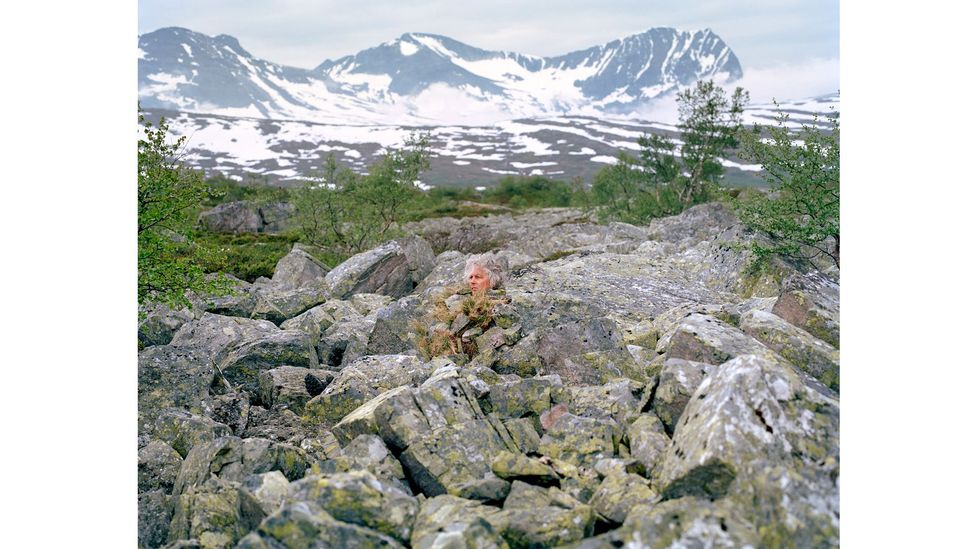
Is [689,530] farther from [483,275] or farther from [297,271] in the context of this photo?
[297,271]

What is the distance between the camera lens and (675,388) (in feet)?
27.0

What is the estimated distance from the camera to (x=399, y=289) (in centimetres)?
2425

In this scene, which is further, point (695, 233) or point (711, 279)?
point (695, 233)

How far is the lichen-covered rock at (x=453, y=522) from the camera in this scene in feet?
19.9

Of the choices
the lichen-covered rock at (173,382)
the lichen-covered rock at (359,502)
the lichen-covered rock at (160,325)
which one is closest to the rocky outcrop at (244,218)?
the lichen-covered rock at (160,325)

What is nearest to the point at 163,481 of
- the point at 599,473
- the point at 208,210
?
the point at 599,473

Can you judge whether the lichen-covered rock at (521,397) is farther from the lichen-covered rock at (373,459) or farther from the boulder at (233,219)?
the boulder at (233,219)

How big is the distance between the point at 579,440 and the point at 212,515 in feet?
13.1

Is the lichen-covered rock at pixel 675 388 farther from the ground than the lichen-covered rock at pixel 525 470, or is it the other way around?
the lichen-covered rock at pixel 675 388

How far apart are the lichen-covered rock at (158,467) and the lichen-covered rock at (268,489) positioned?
2442 mm

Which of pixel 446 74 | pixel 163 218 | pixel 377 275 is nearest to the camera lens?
pixel 446 74

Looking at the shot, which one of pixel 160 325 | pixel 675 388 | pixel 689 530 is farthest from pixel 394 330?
→ pixel 689 530
